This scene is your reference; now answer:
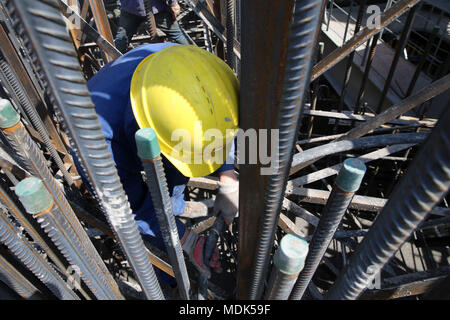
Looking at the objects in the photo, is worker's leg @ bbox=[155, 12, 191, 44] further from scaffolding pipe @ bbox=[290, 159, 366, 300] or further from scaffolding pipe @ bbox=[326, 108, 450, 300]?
scaffolding pipe @ bbox=[326, 108, 450, 300]

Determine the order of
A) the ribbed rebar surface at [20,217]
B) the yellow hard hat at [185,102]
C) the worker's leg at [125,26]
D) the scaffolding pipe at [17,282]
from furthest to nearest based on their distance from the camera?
1. the worker's leg at [125,26]
2. the yellow hard hat at [185,102]
3. the scaffolding pipe at [17,282]
4. the ribbed rebar surface at [20,217]

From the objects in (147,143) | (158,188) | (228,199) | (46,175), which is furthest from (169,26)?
(147,143)

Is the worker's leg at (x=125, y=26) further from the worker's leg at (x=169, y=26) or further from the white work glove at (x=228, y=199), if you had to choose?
the white work glove at (x=228, y=199)

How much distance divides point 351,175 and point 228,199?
1.74 metres

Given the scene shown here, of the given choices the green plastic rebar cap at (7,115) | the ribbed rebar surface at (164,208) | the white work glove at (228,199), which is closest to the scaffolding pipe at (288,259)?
the ribbed rebar surface at (164,208)

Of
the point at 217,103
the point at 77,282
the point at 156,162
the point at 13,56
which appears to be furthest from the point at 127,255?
the point at 13,56

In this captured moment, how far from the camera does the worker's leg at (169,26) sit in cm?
620

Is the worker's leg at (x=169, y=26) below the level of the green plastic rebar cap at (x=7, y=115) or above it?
below

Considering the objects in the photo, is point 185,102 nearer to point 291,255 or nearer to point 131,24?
point 291,255

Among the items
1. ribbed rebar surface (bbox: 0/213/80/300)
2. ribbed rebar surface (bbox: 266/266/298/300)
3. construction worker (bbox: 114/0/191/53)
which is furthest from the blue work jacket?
construction worker (bbox: 114/0/191/53)

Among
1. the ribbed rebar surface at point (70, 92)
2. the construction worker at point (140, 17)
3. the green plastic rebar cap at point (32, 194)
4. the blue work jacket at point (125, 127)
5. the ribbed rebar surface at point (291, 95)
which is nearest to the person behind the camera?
the ribbed rebar surface at point (70, 92)

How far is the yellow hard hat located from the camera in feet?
6.78

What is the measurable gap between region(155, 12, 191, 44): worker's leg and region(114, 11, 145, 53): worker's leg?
367mm

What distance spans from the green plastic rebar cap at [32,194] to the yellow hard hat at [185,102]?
3.40 ft
